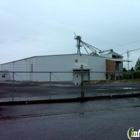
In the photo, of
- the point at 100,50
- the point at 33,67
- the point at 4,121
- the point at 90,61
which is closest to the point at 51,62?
the point at 33,67

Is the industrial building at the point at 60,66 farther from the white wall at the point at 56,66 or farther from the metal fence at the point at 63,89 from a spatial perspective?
the metal fence at the point at 63,89

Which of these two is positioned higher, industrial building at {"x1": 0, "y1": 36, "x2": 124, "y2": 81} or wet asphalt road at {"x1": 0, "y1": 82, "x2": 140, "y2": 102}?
industrial building at {"x1": 0, "y1": 36, "x2": 124, "y2": 81}

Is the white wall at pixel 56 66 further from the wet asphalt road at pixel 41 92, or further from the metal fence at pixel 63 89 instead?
the wet asphalt road at pixel 41 92

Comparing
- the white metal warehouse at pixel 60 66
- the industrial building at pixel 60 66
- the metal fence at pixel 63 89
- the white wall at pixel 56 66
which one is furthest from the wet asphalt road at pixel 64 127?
the white wall at pixel 56 66

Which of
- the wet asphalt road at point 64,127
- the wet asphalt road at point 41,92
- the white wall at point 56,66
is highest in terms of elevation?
the white wall at point 56,66

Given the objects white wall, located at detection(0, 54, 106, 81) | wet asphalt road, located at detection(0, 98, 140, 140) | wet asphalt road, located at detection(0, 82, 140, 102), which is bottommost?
wet asphalt road, located at detection(0, 98, 140, 140)

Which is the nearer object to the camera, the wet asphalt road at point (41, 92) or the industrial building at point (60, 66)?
the wet asphalt road at point (41, 92)

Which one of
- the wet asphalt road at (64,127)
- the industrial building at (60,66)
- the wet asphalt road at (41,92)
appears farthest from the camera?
the industrial building at (60,66)

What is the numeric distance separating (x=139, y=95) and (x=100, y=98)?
3907 millimetres

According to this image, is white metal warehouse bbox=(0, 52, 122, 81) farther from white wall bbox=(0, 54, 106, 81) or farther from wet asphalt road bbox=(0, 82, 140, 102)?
wet asphalt road bbox=(0, 82, 140, 102)

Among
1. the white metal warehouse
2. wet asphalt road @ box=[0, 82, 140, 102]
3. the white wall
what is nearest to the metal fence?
wet asphalt road @ box=[0, 82, 140, 102]

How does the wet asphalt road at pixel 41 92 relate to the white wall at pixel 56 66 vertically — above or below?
below

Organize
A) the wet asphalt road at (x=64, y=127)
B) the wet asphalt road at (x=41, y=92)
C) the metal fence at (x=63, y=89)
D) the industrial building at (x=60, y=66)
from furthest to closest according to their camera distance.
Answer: the industrial building at (x=60, y=66) < the wet asphalt road at (x=41, y=92) < the metal fence at (x=63, y=89) < the wet asphalt road at (x=64, y=127)

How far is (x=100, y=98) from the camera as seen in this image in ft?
50.8
